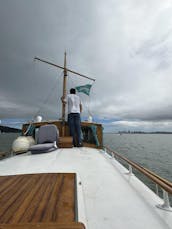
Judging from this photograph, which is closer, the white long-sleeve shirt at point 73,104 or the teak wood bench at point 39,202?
the teak wood bench at point 39,202

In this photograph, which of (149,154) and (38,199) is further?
(149,154)

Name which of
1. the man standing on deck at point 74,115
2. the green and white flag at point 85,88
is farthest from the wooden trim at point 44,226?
the green and white flag at point 85,88

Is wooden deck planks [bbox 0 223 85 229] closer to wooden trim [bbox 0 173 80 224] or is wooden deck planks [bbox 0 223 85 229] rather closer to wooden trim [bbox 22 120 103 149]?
wooden trim [bbox 0 173 80 224]

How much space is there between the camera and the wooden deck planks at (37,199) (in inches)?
42.3

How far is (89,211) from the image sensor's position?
1.32m

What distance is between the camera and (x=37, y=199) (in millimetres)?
1359

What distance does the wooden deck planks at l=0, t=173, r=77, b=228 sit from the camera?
1075 millimetres

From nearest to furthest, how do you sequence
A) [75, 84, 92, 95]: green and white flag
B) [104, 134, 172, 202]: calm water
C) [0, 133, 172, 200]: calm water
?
[75, 84, 92, 95]: green and white flag < [104, 134, 172, 202]: calm water < [0, 133, 172, 200]: calm water

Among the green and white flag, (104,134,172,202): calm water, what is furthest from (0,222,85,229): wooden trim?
the green and white flag

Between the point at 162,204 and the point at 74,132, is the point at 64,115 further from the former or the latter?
the point at 162,204

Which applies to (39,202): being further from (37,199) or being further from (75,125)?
(75,125)

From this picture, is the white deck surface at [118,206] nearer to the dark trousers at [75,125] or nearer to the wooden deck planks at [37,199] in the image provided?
the wooden deck planks at [37,199]

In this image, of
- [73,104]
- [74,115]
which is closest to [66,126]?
[74,115]

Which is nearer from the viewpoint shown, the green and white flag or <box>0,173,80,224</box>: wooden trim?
<box>0,173,80,224</box>: wooden trim
